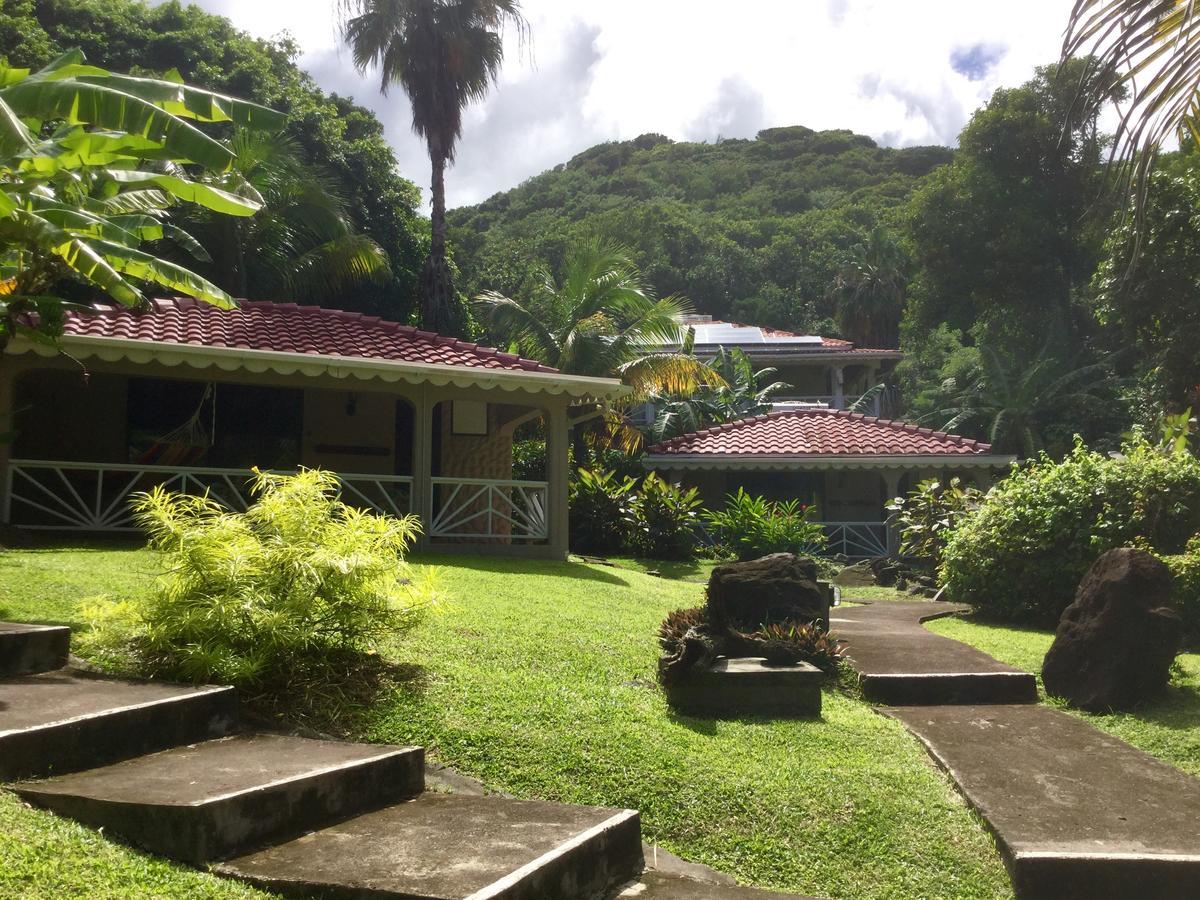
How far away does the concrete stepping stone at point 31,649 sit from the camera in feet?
17.8

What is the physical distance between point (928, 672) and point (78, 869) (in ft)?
18.6

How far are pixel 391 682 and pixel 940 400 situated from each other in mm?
39171

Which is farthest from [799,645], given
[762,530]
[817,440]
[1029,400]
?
[1029,400]

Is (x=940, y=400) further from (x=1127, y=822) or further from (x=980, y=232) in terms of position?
(x=1127, y=822)

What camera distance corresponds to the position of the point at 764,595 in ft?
26.1

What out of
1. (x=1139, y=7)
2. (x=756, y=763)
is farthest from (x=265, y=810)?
(x=1139, y=7)

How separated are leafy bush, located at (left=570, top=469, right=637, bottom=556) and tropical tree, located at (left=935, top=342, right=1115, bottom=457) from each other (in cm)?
1892

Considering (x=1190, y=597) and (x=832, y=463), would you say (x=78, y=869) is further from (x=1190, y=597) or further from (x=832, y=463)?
(x=832, y=463)

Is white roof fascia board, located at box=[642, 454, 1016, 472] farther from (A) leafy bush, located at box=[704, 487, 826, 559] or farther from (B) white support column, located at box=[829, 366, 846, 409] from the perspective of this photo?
(B) white support column, located at box=[829, 366, 846, 409]

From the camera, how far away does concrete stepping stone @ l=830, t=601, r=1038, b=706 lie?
7.21 meters

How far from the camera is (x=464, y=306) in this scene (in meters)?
29.4

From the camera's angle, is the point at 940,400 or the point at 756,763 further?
the point at 940,400

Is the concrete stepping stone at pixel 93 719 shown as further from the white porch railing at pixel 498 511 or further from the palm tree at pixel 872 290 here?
the palm tree at pixel 872 290

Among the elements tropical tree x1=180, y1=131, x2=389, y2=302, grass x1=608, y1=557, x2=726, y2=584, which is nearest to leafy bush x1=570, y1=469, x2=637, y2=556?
grass x1=608, y1=557, x2=726, y2=584
